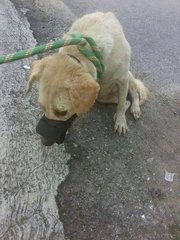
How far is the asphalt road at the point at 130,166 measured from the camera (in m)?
3.21

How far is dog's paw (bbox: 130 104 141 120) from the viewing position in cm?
409

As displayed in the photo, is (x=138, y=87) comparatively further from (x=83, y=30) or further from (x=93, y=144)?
(x=83, y=30)

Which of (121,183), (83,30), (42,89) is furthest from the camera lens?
(121,183)

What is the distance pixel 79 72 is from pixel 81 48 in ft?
0.65

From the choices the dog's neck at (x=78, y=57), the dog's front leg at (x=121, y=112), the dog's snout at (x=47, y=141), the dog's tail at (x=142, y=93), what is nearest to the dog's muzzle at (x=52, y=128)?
the dog's snout at (x=47, y=141)

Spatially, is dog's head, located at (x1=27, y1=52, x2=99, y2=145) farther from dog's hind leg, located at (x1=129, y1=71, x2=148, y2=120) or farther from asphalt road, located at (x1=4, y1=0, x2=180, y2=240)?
dog's hind leg, located at (x1=129, y1=71, x2=148, y2=120)

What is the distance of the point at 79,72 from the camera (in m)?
2.89

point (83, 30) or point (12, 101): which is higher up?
point (83, 30)

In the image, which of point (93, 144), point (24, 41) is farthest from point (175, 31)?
point (93, 144)

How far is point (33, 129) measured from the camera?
3.63 m

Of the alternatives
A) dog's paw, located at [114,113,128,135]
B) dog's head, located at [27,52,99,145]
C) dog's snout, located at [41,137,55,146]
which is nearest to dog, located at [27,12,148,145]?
dog's head, located at [27,52,99,145]

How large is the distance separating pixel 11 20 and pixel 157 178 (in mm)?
2514

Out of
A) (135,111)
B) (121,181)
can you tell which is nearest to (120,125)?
(135,111)

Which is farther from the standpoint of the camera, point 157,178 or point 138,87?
point 138,87
